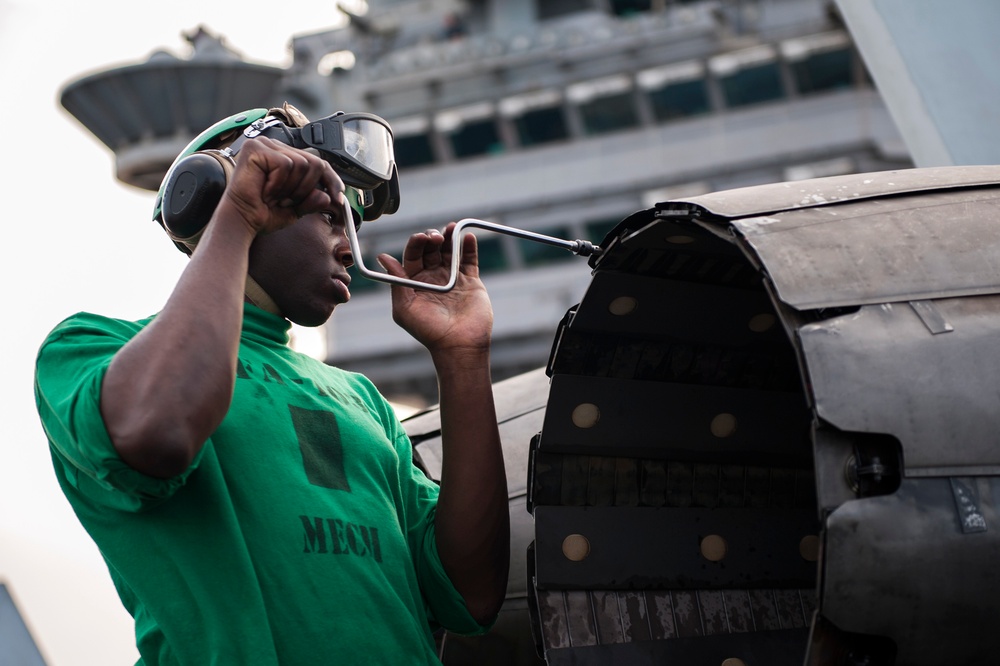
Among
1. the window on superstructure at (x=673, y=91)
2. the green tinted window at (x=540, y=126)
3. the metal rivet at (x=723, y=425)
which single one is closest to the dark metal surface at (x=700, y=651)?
the metal rivet at (x=723, y=425)

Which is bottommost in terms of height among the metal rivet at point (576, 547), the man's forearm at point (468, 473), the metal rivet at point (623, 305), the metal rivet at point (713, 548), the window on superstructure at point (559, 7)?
the metal rivet at point (713, 548)

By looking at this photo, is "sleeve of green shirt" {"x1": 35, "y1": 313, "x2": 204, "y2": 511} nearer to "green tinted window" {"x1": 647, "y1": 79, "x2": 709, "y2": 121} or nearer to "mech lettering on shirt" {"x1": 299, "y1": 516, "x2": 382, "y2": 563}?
"mech lettering on shirt" {"x1": 299, "y1": 516, "x2": 382, "y2": 563}

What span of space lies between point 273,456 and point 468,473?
61cm

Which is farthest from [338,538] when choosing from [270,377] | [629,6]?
[629,6]

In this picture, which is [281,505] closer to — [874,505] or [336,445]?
[336,445]

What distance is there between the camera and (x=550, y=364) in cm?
319

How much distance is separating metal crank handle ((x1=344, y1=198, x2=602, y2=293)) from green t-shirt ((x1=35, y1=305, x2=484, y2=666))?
1.31 feet

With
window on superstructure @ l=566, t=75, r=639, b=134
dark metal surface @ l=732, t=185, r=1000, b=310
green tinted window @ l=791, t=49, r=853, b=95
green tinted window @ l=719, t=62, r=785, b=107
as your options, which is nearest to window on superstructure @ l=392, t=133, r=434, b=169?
window on superstructure @ l=566, t=75, r=639, b=134

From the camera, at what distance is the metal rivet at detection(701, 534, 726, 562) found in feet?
11.4

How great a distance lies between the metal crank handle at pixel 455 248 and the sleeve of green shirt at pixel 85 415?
0.55 meters

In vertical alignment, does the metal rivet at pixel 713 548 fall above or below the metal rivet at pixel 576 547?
below

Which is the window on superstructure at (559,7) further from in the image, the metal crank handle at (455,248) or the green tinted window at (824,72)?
the metal crank handle at (455,248)

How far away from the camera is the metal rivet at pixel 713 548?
137 inches

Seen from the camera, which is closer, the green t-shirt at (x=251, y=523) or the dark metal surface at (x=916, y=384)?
the dark metal surface at (x=916, y=384)
